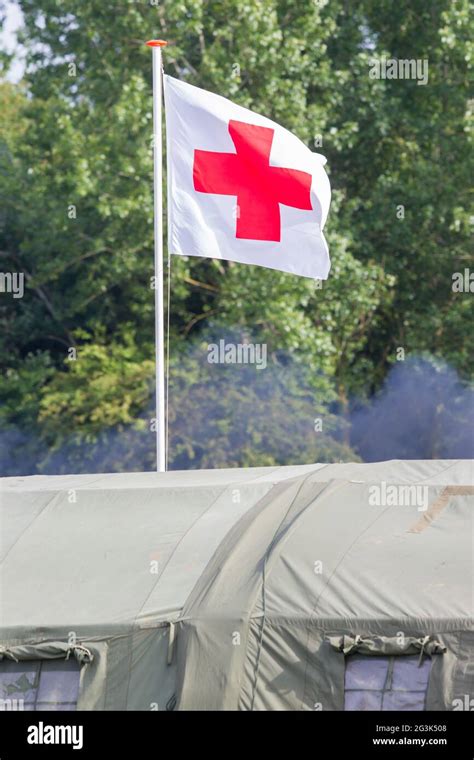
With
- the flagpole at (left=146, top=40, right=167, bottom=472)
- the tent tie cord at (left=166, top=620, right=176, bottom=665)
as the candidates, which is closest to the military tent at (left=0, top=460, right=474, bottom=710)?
the tent tie cord at (left=166, top=620, right=176, bottom=665)

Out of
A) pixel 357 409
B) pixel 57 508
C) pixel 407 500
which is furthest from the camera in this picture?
pixel 357 409

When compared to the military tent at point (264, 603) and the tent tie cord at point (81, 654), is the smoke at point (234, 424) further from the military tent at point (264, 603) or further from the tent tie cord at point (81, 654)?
the tent tie cord at point (81, 654)

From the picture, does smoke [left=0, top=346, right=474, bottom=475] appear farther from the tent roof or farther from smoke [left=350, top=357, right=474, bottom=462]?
the tent roof

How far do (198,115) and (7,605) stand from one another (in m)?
4.54

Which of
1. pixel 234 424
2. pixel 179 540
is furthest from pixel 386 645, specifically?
pixel 234 424

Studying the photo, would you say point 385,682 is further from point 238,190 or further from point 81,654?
point 238,190

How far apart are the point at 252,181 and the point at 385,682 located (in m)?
4.84

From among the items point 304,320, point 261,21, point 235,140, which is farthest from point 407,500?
point 261,21

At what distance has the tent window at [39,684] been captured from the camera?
746cm

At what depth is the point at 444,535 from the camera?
7.55m

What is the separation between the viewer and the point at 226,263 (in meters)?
19.1

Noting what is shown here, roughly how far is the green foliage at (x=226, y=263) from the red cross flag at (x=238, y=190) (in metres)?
7.29
